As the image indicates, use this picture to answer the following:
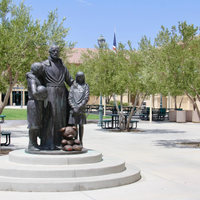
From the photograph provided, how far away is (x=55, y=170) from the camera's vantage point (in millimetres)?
6449

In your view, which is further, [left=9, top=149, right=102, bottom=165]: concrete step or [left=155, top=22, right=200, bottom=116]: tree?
[left=155, top=22, right=200, bottom=116]: tree

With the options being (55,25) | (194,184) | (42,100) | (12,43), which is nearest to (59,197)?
(42,100)

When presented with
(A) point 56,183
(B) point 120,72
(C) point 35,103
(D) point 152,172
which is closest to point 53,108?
(C) point 35,103

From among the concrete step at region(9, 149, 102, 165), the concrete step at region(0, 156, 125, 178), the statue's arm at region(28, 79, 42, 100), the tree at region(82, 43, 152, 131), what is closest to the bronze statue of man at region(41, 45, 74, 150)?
the statue's arm at region(28, 79, 42, 100)

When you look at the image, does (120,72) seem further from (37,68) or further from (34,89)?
(34,89)

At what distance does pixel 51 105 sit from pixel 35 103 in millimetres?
379

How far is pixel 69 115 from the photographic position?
26.2ft

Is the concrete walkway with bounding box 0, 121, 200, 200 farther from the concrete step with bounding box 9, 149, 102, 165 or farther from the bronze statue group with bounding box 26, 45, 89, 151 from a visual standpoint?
the bronze statue group with bounding box 26, 45, 89, 151

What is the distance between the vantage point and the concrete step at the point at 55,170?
21.1 feet

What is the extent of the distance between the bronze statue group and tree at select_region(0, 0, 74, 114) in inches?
179

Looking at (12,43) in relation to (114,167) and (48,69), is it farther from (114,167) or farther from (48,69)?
(114,167)

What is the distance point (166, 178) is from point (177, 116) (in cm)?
1978

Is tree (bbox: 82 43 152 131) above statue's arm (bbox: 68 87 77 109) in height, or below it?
above

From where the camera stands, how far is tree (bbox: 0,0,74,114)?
1220 centimetres
